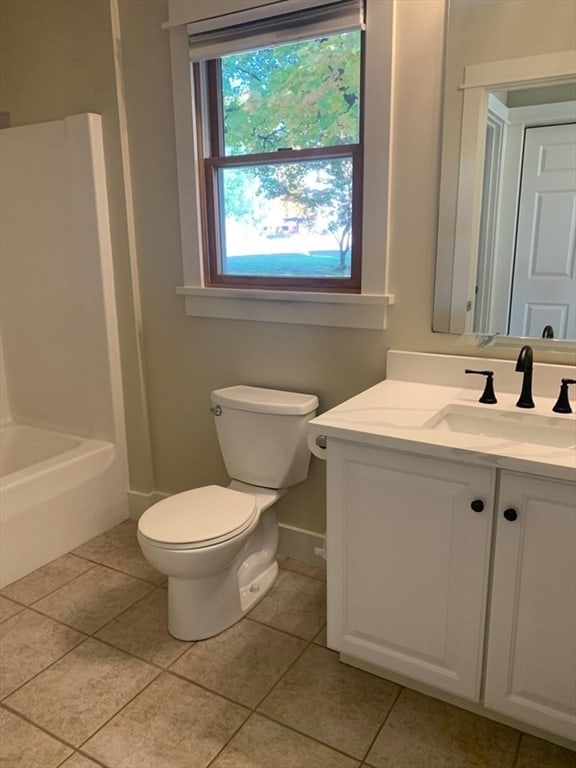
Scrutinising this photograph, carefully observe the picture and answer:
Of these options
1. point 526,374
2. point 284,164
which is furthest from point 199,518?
point 284,164

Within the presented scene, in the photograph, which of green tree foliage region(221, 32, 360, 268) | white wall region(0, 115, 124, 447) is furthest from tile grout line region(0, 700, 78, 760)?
green tree foliage region(221, 32, 360, 268)

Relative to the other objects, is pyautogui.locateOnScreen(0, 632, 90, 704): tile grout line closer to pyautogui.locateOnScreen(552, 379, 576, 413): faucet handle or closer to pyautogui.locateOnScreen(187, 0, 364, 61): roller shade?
pyautogui.locateOnScreen(552, 379, 576, 413): faucet handle

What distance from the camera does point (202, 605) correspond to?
198 centimetres

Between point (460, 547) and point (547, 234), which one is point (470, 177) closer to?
point (547, 234)

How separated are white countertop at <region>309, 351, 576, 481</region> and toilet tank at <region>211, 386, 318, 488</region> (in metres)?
0.34

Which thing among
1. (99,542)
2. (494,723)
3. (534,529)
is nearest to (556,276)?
(534,529)

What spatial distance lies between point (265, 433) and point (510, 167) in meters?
1.20

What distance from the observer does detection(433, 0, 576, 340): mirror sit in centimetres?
168

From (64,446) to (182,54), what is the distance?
6.03ft

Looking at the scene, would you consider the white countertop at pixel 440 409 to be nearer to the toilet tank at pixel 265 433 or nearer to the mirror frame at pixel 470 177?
the mirror frame at pixel 470 177

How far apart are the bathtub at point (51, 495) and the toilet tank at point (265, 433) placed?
30.7 inches

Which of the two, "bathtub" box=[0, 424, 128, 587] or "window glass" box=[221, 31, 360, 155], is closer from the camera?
"window glass" box=[221, 31, 360, 155]

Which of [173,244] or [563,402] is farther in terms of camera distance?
[173,244]

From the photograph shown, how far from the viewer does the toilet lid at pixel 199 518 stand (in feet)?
6.03
